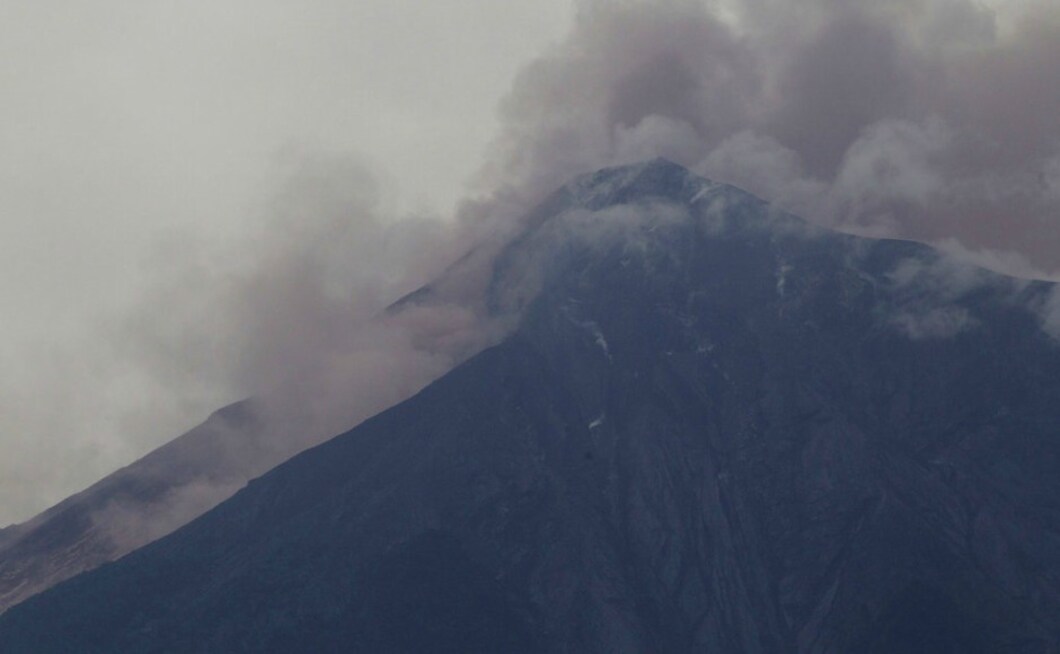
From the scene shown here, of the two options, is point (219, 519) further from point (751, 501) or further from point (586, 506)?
point (751, 501)

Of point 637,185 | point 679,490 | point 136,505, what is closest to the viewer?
point 679,490

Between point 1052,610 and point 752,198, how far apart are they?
174 ft

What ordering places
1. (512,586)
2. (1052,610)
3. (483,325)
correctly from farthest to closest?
(483,325) < (512,586) < (1052,610)

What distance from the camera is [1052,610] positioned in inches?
4946

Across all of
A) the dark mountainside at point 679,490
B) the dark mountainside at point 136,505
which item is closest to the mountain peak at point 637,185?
the dark mountainside at point 679,490

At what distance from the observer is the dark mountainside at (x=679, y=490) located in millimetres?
130625

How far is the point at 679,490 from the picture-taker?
466 ft

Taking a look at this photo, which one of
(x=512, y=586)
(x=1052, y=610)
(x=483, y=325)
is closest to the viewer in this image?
(x=1052, y=610)

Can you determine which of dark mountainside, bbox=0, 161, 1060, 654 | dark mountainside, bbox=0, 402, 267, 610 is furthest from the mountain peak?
dark mountainside, bbox=0, 402, 267, 610

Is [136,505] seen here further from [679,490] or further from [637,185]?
[637,185]

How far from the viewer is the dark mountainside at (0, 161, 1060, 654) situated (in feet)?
429

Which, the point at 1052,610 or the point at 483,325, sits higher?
the point at 483,325

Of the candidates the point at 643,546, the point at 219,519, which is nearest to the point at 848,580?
the point at 643,546

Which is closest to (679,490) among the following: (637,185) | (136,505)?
(637,185)
